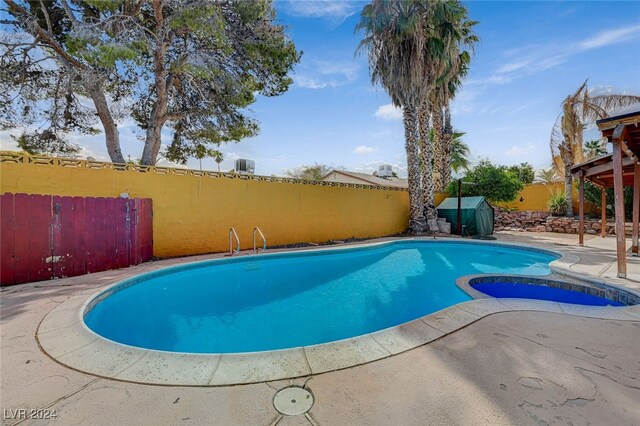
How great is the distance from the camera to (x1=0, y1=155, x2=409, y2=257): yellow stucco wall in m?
6.42

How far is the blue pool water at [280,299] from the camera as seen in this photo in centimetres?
360

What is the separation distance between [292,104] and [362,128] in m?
4.82

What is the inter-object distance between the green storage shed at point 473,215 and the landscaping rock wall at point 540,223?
156 inches

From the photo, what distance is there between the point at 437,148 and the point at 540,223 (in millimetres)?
7423

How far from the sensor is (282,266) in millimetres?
7656

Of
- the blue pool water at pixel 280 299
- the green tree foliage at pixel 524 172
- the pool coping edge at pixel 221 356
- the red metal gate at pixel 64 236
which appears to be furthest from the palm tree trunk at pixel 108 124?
the green tree foliage at pixel 524 172

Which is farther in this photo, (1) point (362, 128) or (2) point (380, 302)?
(1) point (362, 128)

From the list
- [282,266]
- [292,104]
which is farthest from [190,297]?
[292,104]

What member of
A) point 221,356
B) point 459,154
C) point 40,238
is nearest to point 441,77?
point 459,154

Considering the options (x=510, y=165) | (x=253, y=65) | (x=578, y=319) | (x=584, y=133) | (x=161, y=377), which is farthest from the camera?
(x=510, y=165)

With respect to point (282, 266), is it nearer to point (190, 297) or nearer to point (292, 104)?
point (190, 297)

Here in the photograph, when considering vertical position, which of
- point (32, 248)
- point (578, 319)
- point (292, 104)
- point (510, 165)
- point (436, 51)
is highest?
point (436, 51)

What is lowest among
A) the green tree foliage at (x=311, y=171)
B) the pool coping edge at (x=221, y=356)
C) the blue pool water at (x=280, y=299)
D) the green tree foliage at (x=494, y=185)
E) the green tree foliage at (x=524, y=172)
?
the blue pool water at (x=280, y=299)

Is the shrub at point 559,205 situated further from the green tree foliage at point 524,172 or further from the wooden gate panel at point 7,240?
the wooden gate panel at point 7,240
